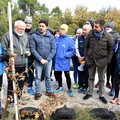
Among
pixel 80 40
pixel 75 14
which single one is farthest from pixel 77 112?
pixel 75 14

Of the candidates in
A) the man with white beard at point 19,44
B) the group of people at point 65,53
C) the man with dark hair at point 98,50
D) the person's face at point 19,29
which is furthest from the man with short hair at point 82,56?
the person's face at point 19,29

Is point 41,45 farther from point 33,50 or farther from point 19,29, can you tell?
point 19,29

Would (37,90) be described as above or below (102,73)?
below

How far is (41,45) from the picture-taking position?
16.6 feet

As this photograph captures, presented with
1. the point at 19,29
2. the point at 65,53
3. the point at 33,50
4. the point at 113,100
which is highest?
the point at 19,29

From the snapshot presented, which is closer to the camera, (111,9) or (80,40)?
(80,40)

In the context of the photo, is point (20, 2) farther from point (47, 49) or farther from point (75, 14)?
point (47, 49)

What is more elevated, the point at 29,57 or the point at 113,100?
the point at 29,57

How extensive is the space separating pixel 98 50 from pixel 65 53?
84 centimetres

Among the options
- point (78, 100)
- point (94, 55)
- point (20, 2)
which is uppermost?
point (20, 2)

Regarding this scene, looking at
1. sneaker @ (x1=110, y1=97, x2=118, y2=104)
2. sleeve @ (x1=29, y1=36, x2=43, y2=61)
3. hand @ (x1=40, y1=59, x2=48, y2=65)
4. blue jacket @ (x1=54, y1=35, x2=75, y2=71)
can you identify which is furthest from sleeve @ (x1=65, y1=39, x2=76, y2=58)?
sneaker @ (x1=110, y1=97, x2=118, y2=104)

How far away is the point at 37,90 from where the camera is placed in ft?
17.5

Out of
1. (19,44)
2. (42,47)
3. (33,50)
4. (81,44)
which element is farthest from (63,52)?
(19,44)

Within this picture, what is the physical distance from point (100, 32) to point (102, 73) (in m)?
0.82
